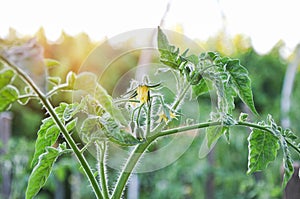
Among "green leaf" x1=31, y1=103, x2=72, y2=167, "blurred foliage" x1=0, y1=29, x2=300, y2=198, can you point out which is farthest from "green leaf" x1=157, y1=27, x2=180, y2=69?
"blurred foliage" x1=0, y1=29, x2=300, y2=198

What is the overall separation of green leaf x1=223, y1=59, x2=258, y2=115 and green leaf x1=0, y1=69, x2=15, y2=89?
0.28 m

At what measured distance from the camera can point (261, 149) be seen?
0.68 metres

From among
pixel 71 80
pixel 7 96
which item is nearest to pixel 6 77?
pixel 7 96

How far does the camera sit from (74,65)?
5.74 meters

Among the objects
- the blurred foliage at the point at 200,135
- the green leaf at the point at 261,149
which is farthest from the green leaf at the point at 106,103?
the blurred foliage at the point at 200,135

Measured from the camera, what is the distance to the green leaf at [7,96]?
0.52 m

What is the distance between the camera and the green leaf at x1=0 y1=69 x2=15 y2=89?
49cm

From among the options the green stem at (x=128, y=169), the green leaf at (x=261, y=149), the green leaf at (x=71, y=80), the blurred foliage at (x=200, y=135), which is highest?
the blurred foliage at (x=200, y=135)

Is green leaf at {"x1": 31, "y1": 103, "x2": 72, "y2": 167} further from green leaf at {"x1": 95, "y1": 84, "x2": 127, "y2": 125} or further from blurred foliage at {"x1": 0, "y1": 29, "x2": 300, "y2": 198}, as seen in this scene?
blurred foliage at {"x1": 0, "y1": 29, "x2": 300, "y2": 198}

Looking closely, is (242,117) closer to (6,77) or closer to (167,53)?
(167,53)

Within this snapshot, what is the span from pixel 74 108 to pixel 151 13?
1.84 m

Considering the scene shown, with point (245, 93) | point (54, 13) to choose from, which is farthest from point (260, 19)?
point (245, 93)

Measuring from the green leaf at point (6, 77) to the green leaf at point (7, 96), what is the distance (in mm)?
20

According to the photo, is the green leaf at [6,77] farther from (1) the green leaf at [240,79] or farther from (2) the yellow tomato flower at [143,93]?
(1) the green leaf at [240,79]
